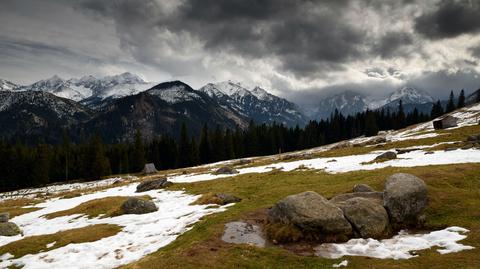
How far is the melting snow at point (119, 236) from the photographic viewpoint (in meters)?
20.9

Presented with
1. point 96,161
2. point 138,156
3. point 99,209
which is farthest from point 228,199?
point 138,156

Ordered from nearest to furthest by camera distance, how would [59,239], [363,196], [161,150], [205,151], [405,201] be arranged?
[405,201], [363,196], [59,239], [205,151], [161,150]

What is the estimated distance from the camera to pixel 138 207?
109 ft

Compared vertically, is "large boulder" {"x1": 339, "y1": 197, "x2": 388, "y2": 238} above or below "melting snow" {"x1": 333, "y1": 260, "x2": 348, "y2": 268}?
above

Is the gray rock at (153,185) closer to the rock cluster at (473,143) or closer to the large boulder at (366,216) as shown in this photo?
the large boulder at (366,216)

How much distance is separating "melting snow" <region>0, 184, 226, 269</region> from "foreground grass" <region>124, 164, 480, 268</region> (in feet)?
7.03

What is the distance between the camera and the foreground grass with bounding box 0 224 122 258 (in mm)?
25083

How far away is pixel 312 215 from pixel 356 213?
2878 mm

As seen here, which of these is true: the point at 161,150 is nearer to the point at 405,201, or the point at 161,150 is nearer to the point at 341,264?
the point at 405,201

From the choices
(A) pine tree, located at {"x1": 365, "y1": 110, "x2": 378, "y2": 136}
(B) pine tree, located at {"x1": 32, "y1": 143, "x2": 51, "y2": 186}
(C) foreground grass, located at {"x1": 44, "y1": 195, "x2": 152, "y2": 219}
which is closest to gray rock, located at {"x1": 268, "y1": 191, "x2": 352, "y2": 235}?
(C) foreground grass, located at {"x1": 44, "y1": 195, "x2": 152, "y2": 219}

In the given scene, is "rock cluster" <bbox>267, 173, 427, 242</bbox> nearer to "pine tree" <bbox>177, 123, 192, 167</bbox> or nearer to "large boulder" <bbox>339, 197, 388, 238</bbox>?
"large boulder" <bbox>339, 197, 388, 238</bbox>

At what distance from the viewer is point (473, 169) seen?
30078 mm

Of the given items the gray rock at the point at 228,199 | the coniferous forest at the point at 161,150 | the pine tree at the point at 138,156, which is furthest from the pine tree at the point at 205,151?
the gray rock at the point at 228,199

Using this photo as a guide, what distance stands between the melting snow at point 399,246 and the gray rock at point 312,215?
3.51ft
